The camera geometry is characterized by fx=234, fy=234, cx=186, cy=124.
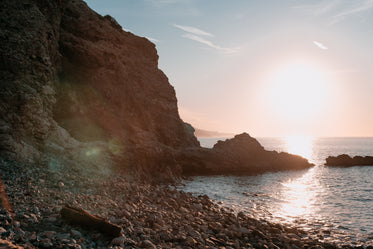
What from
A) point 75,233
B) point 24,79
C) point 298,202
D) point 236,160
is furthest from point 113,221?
point 236,160

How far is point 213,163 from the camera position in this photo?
44625mm

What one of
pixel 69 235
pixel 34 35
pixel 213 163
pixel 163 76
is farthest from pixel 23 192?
pixel 163 76

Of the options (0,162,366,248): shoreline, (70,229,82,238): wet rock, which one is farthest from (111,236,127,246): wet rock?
(70,229,82,238): wet rock

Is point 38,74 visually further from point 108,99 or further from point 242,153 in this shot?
point 242,153

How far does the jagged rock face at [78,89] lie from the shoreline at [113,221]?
400 centimetres

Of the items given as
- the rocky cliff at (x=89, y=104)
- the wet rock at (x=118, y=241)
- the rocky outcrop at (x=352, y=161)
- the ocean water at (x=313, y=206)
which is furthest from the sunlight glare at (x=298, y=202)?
the rocky outcrop at (x=352, y=161)

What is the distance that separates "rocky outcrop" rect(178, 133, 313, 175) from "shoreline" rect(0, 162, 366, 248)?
25517 millimetres

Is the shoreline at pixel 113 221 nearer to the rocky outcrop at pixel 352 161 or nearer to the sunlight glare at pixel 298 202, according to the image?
the sunlight glare at pixel 298 202

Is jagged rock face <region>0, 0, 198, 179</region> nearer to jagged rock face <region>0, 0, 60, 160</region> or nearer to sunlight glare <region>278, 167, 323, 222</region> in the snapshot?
jagged rock face <region>0, 0, 60, 160</region>

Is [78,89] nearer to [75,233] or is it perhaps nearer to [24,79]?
[24,79]

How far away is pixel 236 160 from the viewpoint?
47.6 meters

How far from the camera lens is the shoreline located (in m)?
7.46

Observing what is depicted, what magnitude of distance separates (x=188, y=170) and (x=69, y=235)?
36.1m

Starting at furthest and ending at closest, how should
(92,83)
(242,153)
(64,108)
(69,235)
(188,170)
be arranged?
(242,153) → (188,170) → (92,83) → (64,108) → (69,235)
